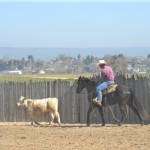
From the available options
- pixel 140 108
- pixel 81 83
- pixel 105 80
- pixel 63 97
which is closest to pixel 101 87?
pixel 105 80

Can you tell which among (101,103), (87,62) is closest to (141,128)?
(101,103)

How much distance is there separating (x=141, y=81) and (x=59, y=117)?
3.37m

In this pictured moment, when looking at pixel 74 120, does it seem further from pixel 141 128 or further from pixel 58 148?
pixel 58 148

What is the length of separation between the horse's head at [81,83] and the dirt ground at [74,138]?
2237 mm

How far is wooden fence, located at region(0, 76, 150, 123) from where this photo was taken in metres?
21.7

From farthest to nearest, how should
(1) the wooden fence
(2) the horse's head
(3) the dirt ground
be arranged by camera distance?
(1) the wooden fence → (2) the horse's head → (3) the dirt ground

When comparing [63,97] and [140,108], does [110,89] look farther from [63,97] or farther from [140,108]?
[63,97]

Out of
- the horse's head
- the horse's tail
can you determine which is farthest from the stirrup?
the horse's tail

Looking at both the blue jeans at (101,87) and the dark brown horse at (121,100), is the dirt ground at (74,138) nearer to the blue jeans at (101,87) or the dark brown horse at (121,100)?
the dark brown horse at (121,100)

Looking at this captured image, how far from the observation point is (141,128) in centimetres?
1897

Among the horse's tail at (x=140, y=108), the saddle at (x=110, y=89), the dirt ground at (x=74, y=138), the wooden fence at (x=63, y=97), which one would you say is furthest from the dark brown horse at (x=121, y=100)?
the dirt ground at (x=74, y=138)

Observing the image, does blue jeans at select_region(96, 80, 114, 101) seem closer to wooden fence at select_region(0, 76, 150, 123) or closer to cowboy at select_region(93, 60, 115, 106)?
cowboy at select_region(93, 60, 115, 106)

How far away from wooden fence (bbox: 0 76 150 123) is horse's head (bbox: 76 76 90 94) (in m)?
1.57

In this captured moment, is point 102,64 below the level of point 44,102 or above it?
above
